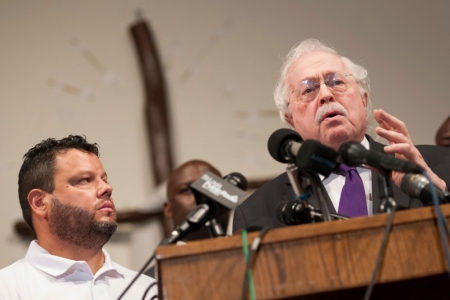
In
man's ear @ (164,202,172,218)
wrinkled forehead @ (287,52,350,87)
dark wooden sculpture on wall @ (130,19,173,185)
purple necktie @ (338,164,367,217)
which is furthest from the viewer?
dark wooden sculpture on wall @ (130,19,173,185)

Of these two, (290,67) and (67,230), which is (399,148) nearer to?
(290,67)

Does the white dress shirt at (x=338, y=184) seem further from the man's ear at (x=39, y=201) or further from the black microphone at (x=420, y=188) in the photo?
the man's ear at (x=39, y=201)

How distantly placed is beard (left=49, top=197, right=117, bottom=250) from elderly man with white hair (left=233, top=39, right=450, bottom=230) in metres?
0.47

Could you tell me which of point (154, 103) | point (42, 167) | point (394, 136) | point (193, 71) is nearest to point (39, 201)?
point (42, 167)

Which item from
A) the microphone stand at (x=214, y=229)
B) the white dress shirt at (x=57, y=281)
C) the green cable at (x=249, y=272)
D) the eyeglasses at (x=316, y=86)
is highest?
the eyeglasses at (x=316, y=86)

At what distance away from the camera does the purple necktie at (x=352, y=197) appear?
219 cm

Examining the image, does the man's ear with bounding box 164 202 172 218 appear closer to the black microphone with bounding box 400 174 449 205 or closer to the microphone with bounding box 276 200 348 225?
the microphone with bounding box 276 200 348 225

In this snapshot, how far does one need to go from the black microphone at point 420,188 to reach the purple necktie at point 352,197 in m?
0.61

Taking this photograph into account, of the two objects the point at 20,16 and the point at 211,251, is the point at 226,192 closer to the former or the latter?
the point at 211,251

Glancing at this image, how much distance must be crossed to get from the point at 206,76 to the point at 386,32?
125cm

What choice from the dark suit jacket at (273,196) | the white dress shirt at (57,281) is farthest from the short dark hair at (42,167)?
the dark suit jacket at (273,196)

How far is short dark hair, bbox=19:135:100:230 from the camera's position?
259 centimetres

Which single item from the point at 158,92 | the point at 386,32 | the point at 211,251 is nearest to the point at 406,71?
the point at 386,32

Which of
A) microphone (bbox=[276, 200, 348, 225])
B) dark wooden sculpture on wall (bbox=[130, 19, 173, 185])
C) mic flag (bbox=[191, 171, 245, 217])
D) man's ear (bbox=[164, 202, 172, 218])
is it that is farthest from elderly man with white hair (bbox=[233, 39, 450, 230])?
dark wooden sculpture on wall (bbox=[130, 19, 173, 185])
